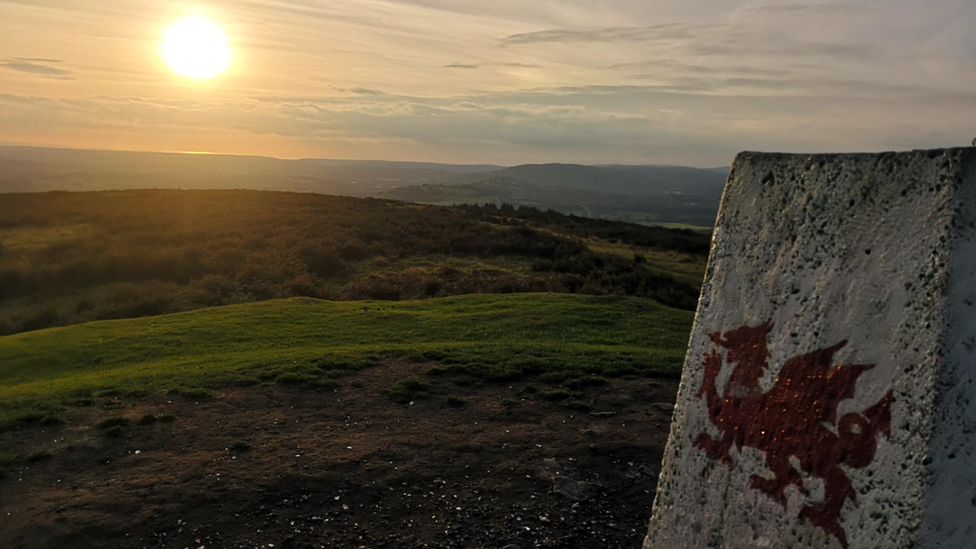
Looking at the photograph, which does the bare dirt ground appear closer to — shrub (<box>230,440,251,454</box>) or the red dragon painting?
shrub (<box>230,440,251,454</box>)

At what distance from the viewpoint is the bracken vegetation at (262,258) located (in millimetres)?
27859

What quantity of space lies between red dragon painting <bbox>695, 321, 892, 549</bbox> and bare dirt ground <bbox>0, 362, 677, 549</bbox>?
4.84m

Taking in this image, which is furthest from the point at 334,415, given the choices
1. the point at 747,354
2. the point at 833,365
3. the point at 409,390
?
the point at 833,365

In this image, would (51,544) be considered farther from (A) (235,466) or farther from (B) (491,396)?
(B) (491,396)

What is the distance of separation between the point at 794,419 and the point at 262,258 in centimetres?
3217

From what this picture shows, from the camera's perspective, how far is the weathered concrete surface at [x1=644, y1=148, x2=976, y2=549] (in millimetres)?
2750

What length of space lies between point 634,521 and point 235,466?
546cm

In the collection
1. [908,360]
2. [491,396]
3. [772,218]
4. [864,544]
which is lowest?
[491,396]

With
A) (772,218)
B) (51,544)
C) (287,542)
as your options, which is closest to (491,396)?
(287,542)

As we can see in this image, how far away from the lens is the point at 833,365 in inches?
123

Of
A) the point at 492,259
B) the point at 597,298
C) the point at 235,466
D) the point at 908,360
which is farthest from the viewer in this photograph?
the point at 492,259

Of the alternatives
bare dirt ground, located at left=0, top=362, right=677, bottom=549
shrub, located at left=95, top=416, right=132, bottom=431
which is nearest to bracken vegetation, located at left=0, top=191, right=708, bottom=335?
bare dirt ground, located at left=0, top=362, right=677, bottom=549

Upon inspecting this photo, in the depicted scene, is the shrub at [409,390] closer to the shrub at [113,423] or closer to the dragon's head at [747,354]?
the shrub at [113,423]

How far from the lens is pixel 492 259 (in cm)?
3562
